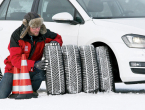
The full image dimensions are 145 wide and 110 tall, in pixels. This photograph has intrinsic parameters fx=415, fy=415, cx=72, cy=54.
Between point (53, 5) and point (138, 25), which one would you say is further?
point (53, 5)

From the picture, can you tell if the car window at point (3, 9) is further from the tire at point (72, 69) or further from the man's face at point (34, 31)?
the tire at point (72, 69)

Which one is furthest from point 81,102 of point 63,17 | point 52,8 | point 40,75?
point 52,8

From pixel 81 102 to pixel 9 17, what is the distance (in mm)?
2757

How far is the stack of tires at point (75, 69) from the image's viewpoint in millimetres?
6020

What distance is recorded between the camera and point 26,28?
5.96 meters

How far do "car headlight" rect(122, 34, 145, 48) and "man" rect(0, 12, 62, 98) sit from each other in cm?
105

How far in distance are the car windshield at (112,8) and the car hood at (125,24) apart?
0.82 feet

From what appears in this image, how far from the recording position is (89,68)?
6.09 m

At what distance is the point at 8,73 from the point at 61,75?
0.85 metres

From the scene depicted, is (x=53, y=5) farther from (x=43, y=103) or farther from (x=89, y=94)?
(x=43, y=103)

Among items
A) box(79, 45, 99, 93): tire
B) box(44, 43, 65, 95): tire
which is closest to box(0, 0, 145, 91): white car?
box(79, 45, 99, 93): tire

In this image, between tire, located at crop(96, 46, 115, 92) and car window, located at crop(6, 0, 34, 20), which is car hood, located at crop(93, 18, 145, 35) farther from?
car window, located at crop(6, 0, 34, 20)

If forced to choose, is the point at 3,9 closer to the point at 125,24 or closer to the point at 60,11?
the point at 60,11

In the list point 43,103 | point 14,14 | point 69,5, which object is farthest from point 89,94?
point 14,14
